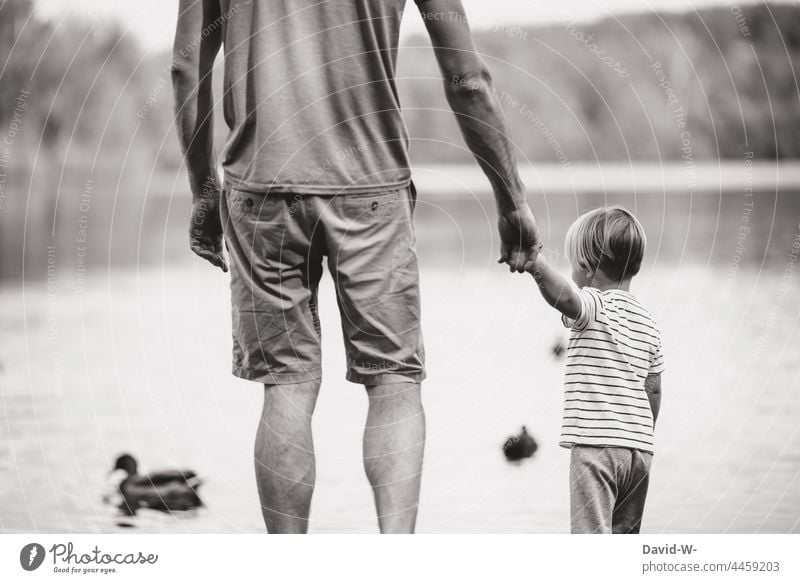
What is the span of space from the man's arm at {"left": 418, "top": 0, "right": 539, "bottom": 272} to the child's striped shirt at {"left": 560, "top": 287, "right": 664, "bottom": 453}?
258mm

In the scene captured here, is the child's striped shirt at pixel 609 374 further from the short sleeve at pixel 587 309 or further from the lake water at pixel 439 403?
the lake water at pixel 439 403

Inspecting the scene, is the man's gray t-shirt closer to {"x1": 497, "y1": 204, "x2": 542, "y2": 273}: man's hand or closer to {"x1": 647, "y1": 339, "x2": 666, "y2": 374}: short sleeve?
{"x1": 497, "y1": 204, "x2": 542, "y2": 273}: man's hand

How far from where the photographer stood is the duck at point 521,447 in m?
5.44

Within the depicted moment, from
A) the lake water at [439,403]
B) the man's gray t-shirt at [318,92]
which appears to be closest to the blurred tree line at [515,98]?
the lake water at [439,403]

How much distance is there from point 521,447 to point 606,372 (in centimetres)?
177

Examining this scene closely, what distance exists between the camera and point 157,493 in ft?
16.0

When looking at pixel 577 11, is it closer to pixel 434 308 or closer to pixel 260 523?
pixel 260 523

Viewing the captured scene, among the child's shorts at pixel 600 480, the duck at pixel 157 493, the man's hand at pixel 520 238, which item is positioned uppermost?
the man's hand at pixel 520 238

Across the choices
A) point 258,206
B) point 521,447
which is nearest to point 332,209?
point 258,206

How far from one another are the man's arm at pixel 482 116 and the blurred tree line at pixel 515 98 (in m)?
2.36

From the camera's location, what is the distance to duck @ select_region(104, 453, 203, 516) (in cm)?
486

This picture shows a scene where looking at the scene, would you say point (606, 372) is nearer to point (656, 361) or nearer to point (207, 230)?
point (656, 361)

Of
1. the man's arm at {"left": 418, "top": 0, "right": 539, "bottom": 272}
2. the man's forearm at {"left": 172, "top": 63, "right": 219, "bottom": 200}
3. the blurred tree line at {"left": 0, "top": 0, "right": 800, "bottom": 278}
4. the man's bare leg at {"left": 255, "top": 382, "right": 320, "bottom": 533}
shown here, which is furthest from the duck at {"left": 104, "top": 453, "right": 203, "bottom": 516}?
the blurred tree line at {"left": 0, "top": 0, "right": 800, "bottom": 278}
